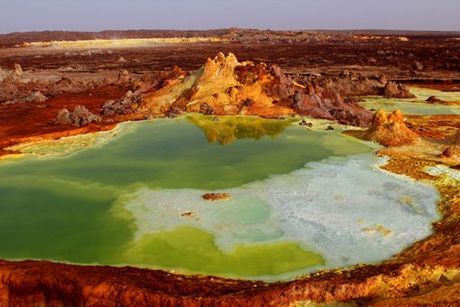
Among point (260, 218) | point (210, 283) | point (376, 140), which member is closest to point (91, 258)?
point (210, 283)

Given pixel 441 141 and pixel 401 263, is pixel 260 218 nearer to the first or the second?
pixel 401 263

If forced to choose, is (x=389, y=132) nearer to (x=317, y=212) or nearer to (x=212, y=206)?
(x=317, y=212)

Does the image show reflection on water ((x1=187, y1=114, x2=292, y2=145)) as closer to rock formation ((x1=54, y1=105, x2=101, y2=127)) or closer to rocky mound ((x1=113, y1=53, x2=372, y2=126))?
rocky mound ((x1=113, y1=53, x2=372, y2=126))

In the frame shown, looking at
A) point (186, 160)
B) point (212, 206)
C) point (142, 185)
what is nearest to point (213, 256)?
point (212, 206)

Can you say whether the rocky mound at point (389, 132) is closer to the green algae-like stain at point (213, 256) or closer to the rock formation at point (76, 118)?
Answer: the green algae-like stain at point (213, 256)

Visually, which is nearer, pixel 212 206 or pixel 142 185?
pixel 212 206

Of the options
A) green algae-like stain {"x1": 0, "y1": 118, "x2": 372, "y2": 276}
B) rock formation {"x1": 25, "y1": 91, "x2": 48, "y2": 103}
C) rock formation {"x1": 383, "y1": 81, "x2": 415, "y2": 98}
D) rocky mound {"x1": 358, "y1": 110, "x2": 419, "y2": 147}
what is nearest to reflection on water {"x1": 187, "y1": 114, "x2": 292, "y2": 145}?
green algae-like stain {"x1": 0, "y1": 118, "x2": 372, "y2": 276}

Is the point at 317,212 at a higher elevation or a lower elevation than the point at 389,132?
lower
